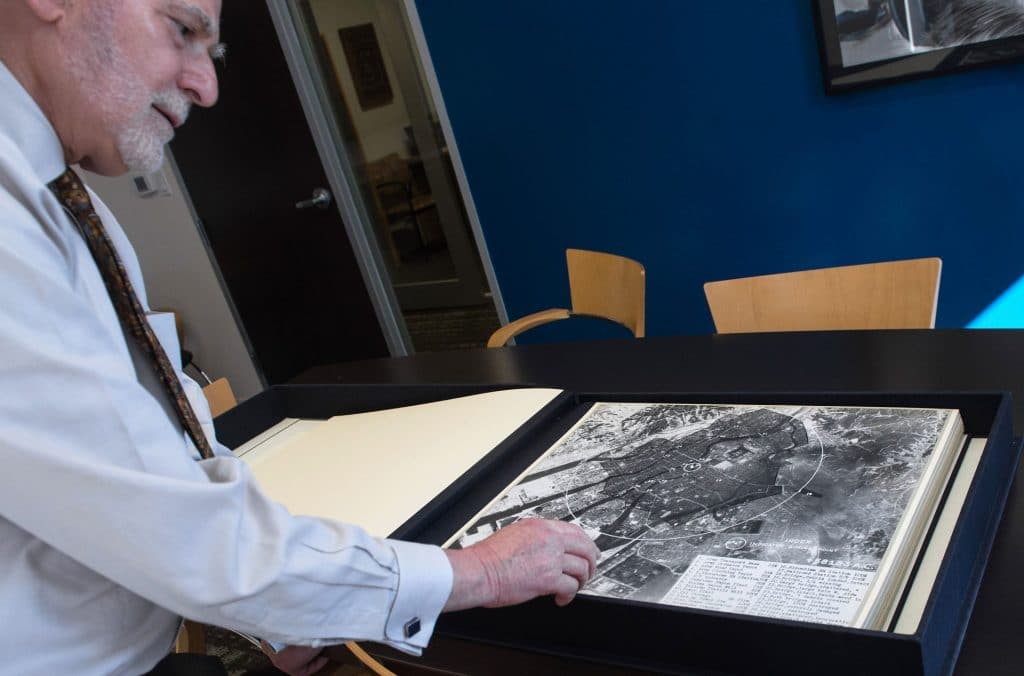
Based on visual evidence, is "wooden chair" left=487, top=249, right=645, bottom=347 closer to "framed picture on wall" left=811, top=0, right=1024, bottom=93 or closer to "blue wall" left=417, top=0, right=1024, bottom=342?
"blue wall" left=417, top=0, right=1024, bottom=342

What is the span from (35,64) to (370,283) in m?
3.11

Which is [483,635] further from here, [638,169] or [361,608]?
[638,169]

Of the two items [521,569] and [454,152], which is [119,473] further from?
[454,152]

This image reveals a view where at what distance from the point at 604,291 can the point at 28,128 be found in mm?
1776

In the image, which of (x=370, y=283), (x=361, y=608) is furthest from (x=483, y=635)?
(x=370, y=283)

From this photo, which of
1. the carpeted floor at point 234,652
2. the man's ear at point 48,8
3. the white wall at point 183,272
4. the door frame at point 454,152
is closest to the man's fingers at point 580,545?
the man's ear at point 48,8

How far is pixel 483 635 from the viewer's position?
1.00 metres

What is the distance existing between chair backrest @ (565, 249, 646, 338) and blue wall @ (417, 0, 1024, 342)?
0.68m

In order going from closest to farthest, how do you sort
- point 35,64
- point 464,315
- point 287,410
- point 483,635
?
point 35,64 → point 483,635 → point 287,410 → point 464,315

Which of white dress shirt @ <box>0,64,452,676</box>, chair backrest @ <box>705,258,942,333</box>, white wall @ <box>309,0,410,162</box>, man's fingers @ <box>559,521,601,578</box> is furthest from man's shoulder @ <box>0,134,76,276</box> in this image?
white wall @ <box>309,0,410,162</box>

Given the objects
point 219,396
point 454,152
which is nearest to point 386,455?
point 219,396

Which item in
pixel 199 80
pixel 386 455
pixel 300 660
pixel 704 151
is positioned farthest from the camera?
pixel 704 151

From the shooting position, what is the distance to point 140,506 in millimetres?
780

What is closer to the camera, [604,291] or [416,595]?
[416,595]
